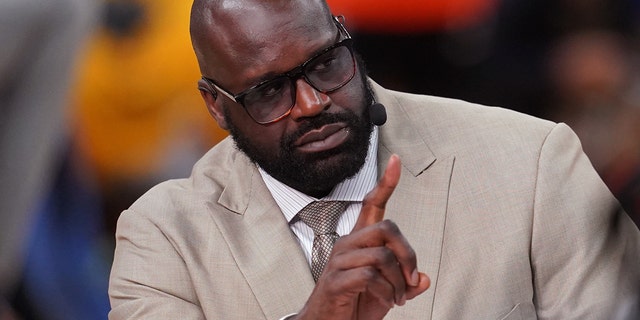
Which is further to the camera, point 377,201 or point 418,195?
point 418,195

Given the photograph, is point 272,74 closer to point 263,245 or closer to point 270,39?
point 270,39

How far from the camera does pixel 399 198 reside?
2406mm

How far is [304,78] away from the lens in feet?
7.47

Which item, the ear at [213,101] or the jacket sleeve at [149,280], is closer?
the jacket sleeve at [149,280]

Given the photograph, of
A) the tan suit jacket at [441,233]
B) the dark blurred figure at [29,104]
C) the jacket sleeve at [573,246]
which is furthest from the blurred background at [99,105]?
the jacket sleeve at [573,246]

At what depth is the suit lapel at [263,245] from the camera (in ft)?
7.70

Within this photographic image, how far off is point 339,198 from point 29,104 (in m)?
1.34

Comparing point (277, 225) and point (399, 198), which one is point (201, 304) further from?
point (399, 198)

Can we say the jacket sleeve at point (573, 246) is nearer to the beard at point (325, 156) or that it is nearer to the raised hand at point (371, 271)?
the beard at point (325, 156)

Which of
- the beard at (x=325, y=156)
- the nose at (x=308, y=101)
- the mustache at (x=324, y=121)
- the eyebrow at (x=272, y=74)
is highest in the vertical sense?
the eyebrow at (x=272, y=74)

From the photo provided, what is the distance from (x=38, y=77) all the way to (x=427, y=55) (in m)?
1.27

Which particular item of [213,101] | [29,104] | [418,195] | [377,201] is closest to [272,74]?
[213,101]

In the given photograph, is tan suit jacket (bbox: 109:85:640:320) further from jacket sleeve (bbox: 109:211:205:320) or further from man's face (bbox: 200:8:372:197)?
man's face (bbox: 200:8:372:197)

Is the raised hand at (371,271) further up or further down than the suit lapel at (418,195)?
further up
